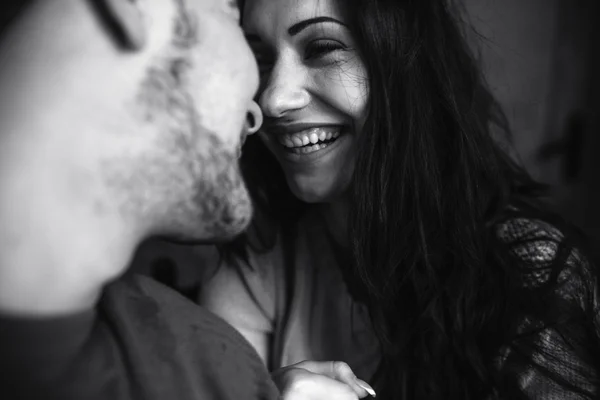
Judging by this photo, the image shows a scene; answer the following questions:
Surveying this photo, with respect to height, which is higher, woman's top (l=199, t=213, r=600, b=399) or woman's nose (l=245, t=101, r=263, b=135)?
woman's nose (l=245, t=101, r=263, b=135)

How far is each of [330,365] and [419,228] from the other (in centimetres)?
25

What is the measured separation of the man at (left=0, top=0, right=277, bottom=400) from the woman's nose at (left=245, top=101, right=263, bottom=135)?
0.20ft

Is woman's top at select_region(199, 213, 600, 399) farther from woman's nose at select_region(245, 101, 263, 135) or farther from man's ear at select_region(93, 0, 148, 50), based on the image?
man's ear at select_region(93, 0, 148, 50)

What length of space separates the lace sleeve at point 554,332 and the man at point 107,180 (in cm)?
44

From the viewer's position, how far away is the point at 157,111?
0.40 m

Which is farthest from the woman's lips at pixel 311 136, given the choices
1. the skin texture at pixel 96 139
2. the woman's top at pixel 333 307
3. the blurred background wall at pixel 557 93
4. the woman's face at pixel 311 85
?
the blurred background wall at pixel 557 93

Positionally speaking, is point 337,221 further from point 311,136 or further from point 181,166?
point 181,166

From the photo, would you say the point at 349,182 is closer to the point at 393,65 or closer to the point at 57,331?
the point at 393,65

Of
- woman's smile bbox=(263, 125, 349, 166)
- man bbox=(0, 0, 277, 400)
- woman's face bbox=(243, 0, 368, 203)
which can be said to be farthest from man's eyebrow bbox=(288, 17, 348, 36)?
man bbox=(0, 0, 277, 400)

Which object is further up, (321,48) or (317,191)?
(321,48)

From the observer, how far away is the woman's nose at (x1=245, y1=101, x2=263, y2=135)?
20.7 inches

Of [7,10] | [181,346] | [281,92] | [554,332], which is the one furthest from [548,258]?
[7,10]

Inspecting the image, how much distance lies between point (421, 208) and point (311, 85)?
232mm

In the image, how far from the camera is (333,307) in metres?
0.92
